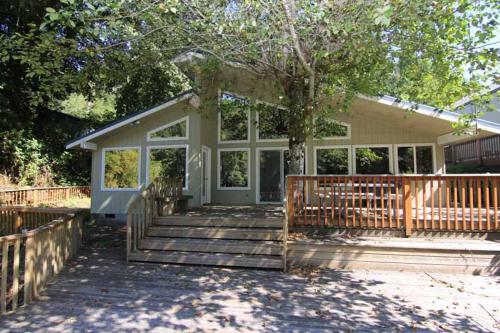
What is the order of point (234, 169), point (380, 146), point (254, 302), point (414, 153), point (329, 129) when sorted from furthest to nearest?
point (234, 169), point (380, 146), point (414, 153), point (329, 129), point (254, 302)

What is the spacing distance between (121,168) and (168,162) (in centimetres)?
173

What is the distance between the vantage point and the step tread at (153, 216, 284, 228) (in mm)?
6691

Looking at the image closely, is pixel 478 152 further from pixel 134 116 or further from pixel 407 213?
pixel 134 116

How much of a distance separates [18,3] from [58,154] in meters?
7.94

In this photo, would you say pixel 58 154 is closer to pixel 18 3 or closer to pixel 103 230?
pixel 18 3

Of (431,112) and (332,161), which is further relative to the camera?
(332,161)

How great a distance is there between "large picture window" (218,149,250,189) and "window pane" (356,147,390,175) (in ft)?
11.4

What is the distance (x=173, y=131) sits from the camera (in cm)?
1066

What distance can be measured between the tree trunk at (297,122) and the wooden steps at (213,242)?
1596 millimetres

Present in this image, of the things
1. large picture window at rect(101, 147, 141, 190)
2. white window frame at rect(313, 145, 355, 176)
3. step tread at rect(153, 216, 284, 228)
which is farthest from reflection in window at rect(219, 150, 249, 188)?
step tread at rect(153, 216, 284, 228)

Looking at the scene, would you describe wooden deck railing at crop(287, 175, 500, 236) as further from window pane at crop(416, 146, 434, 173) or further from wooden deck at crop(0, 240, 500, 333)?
window pane at crop(416, 146, 434, 173)

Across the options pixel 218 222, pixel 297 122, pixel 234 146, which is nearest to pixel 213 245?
pixel 218 222

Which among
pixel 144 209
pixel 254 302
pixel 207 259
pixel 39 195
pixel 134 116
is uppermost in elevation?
pixel 134 116

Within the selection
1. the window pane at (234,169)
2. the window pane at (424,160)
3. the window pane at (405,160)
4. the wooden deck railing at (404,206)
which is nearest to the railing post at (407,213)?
the wooden deck railing at (404,206)
